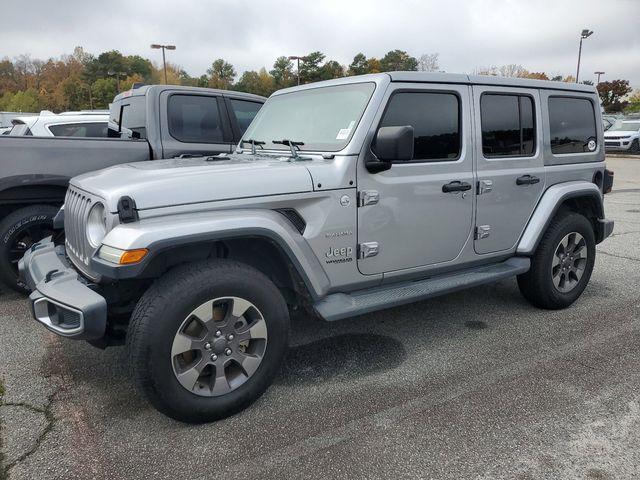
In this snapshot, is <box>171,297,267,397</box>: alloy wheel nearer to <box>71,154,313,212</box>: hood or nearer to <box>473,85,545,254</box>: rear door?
<box>71,154,313,212</box>: hood

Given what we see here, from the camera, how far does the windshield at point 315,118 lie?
3.39 meters

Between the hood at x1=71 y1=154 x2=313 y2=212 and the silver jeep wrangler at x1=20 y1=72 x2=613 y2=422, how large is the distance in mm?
11

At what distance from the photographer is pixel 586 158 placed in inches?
182

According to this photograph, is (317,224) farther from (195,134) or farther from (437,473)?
(195,134)

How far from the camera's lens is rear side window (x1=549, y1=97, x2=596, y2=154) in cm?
437

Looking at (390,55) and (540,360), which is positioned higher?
(390,55)

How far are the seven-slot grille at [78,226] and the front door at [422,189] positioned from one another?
1.63 meters

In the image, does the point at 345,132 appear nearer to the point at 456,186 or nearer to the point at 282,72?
the point at 456,186

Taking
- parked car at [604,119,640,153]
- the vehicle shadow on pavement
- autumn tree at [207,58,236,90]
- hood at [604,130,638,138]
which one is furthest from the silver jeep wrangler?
autumn tree at [207,58,236,90]

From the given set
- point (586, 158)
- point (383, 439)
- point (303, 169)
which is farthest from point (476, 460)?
point (586, 158)

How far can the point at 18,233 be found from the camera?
4.65 metres

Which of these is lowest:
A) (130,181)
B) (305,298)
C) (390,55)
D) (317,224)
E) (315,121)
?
(305,298)

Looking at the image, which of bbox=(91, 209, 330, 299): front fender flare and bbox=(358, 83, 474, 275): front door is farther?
bbox=(358, 83, 474, 275): front door

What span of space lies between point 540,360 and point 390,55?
2550 inches
